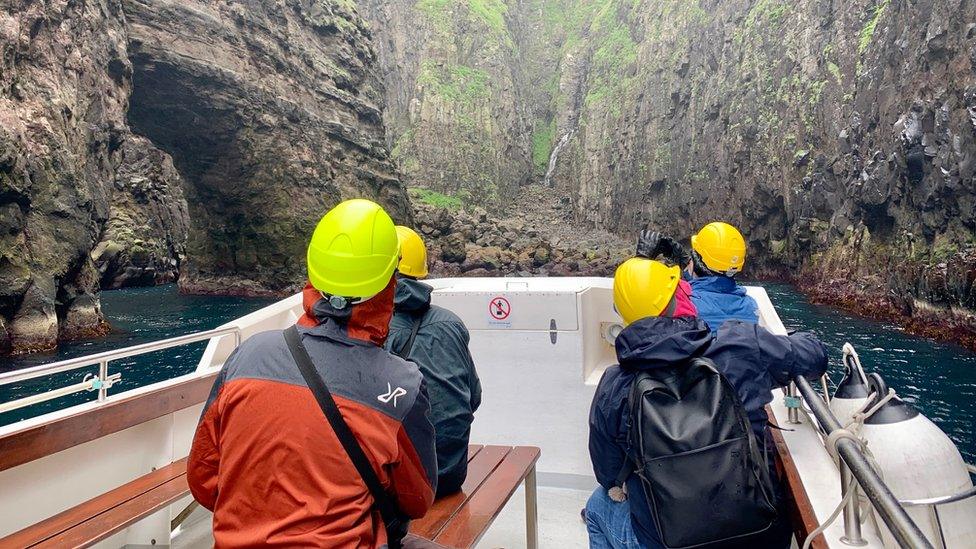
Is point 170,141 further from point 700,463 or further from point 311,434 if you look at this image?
point 700,463

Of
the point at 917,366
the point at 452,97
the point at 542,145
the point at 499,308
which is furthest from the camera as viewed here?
the point at 542,145

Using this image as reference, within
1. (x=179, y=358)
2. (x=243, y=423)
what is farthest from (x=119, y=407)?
(x=179, y=358)

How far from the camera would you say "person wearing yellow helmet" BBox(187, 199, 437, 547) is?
125cm

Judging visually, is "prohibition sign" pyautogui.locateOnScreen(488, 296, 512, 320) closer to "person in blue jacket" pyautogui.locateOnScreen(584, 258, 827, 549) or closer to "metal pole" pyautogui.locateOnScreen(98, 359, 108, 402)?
"person in blue jacket" pyautogui.locateOnScreen(584, 258, 827, 549)

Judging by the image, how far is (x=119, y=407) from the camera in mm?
2650

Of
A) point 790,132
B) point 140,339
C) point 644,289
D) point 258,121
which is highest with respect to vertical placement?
point 258,121

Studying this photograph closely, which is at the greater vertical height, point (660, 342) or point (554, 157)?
point (554, 157)

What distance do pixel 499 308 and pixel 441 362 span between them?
5.40 feet

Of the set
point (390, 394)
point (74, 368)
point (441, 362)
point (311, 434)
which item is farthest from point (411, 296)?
point (74, 368)

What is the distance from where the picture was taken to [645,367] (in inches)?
68.6

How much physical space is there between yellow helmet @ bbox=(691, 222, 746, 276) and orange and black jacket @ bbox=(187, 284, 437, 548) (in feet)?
7.64

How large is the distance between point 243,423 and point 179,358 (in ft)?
58.1

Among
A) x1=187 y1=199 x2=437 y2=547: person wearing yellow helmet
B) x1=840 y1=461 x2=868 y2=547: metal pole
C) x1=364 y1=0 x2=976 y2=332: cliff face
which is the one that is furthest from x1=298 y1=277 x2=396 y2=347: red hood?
x1=364 y1=0 x2=976 y2=332: cliff face

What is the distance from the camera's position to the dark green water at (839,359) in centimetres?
1094
